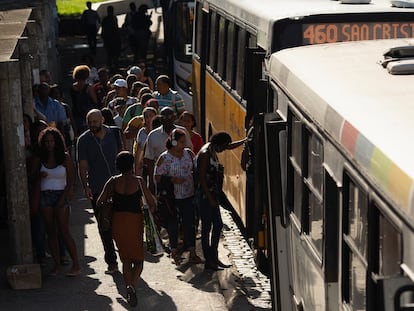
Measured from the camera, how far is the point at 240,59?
13750mm

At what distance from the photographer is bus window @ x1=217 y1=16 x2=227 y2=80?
15.3 metres

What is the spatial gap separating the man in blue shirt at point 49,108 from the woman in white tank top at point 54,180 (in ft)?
12.6

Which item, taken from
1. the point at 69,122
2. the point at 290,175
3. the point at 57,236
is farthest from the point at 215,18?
the point at 290,175

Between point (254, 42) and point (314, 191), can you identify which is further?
point (254, 42)

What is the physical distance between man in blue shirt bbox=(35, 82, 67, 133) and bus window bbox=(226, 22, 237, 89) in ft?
8.66

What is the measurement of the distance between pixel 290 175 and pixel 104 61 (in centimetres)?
2898

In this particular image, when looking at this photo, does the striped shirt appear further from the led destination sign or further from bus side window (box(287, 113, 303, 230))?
A: bus side window (box(287, 113, 303, 230))

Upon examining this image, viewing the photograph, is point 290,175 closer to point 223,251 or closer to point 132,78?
point 223,251

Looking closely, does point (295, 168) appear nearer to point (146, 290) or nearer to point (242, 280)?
point (146, 290)

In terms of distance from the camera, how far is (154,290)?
40.8 ft

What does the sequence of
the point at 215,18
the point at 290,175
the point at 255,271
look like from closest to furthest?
the point at 290,175 → the point at 255,271 → the point at 215,18

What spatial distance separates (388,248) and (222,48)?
10.2 metres

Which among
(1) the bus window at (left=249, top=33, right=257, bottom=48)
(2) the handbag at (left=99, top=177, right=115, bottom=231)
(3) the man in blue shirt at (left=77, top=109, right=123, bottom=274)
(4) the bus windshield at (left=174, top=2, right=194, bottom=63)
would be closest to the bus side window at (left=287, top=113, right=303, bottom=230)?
(2) the handbag at (left=99, top=177, right=115, bottom=231)

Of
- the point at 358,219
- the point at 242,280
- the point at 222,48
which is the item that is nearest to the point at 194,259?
the point at 242,280
